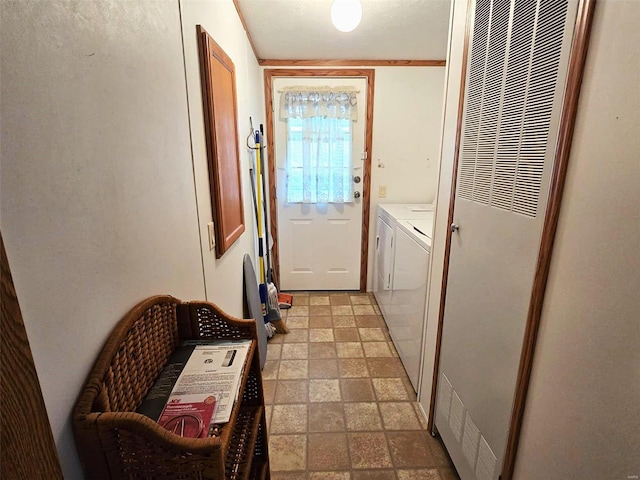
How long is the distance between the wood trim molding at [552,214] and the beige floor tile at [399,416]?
80cm

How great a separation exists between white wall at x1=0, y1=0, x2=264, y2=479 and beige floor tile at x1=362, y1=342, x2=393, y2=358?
1702 millimetres

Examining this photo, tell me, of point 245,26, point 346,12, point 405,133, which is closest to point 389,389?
point 346,12

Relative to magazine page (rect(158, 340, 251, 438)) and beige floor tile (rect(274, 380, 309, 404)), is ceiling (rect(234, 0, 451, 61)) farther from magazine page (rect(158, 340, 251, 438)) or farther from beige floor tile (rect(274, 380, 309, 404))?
beige floor tile (rect(274, 380, 309, 404))

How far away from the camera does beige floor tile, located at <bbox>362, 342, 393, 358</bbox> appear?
8.05 feet

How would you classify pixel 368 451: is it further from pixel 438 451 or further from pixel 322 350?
pixel 322 350

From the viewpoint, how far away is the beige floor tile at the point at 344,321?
9.45 ft

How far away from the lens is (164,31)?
3.39ft

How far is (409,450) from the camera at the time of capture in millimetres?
1647

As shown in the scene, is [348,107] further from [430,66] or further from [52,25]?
[52,25]

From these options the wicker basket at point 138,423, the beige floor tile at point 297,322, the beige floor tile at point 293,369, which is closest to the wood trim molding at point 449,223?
the beige floor tile at point 293,369

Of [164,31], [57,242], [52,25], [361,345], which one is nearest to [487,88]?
[164,31]

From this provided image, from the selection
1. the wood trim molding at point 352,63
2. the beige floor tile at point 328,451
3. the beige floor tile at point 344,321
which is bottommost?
the beige floor tile at point 328,451

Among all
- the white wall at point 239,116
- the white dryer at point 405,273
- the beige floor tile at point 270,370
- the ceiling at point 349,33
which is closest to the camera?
the white wall at point 239,116

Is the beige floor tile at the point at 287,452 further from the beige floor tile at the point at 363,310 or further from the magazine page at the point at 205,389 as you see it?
the beige floor tile at the point at 363,310
